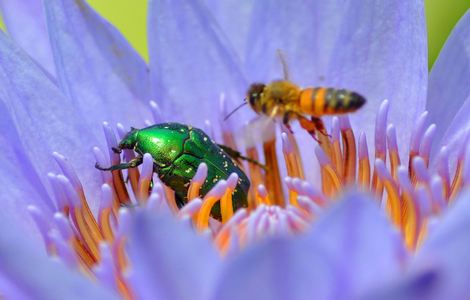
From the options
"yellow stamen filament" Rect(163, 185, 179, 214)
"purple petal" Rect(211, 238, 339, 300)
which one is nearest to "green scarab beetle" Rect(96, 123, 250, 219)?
"yellow stamen filament" Rect(163, 185, 179, 214)

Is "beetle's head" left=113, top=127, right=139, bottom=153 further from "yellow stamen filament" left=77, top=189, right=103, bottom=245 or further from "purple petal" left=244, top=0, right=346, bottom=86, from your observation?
"purple petal" left=244, top=0, right=346, bottom=86

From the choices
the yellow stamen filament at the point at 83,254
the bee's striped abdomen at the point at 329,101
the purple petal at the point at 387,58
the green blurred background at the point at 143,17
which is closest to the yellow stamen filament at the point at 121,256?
the yellow stamen filament at the point at 83,254

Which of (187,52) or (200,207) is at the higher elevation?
(187,52)

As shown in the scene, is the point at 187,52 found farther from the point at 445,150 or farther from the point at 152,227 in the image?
the point at 152,227

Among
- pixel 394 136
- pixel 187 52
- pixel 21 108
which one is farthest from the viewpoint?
pixel 187 52

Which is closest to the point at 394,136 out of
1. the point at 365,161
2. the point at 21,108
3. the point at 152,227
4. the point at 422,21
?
the point at 365,161

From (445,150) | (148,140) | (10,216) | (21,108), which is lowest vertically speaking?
(445,150)
